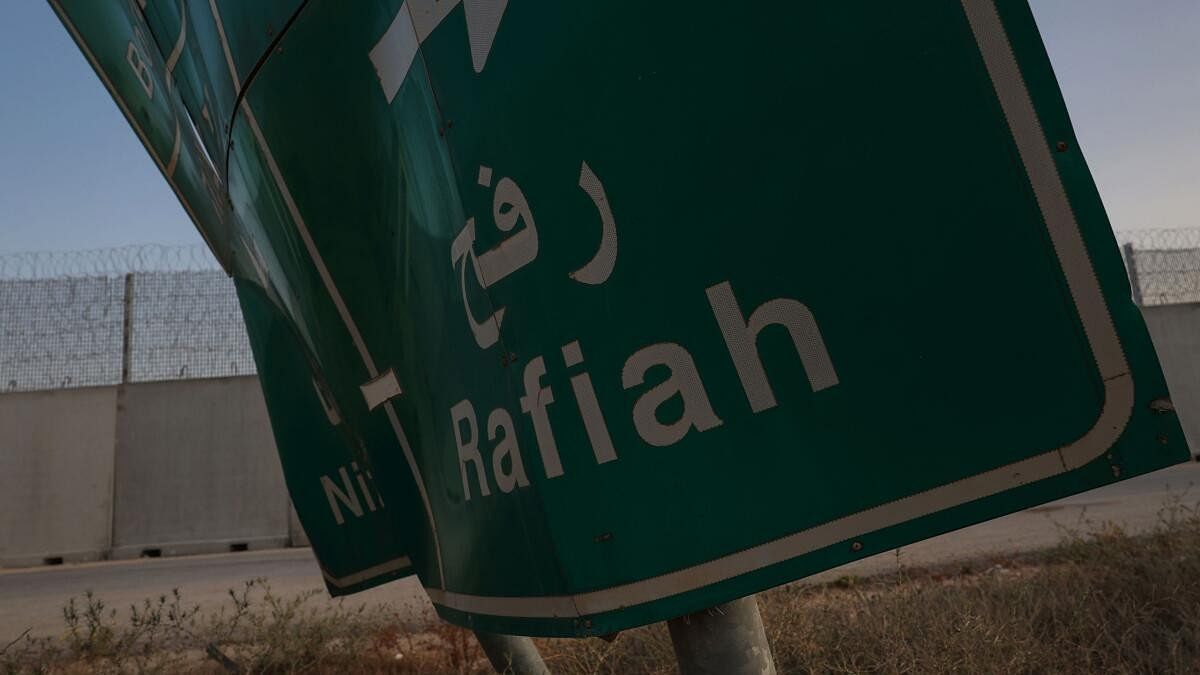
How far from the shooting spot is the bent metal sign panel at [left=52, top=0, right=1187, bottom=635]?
1.40 metres

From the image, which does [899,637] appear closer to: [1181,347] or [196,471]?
[196,471]

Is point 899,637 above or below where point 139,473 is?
below

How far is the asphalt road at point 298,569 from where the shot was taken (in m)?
7.50

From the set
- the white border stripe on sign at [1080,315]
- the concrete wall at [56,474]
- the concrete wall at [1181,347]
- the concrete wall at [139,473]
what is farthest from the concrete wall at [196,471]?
the concrete wall at [1181,347]

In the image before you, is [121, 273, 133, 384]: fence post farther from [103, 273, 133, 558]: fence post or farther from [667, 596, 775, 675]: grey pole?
[667, 596, 775, 675]: grey pole

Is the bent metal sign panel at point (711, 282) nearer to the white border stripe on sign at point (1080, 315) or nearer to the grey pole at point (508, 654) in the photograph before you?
the white border stripe on sign at point (1080, 315)

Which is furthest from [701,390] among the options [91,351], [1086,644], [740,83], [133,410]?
[91,351]

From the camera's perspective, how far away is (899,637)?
384 cm

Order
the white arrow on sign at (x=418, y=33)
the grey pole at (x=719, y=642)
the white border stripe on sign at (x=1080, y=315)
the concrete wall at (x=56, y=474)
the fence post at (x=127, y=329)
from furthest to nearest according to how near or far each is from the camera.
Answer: the fence post at (x=127, y=329), the concrete wall at (x=56, y=474), the grey pole at (x=719, y=642), the white arrow on sign at (x=418, y=33), the white border stripe on sign at (x=1080, y=315)

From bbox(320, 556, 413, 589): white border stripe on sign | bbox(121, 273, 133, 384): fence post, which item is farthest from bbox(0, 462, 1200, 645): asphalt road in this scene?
bbox(121, 273, 133, 384): fence post

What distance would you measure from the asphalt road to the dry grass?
2.14 feet

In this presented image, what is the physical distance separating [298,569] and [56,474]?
687cm

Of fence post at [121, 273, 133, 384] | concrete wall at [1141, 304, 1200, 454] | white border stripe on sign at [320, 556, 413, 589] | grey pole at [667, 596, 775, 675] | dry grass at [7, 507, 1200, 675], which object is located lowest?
concrete wall at [1141, 304, 1200, 454]

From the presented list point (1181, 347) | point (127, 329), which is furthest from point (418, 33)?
point (1181, 347)
